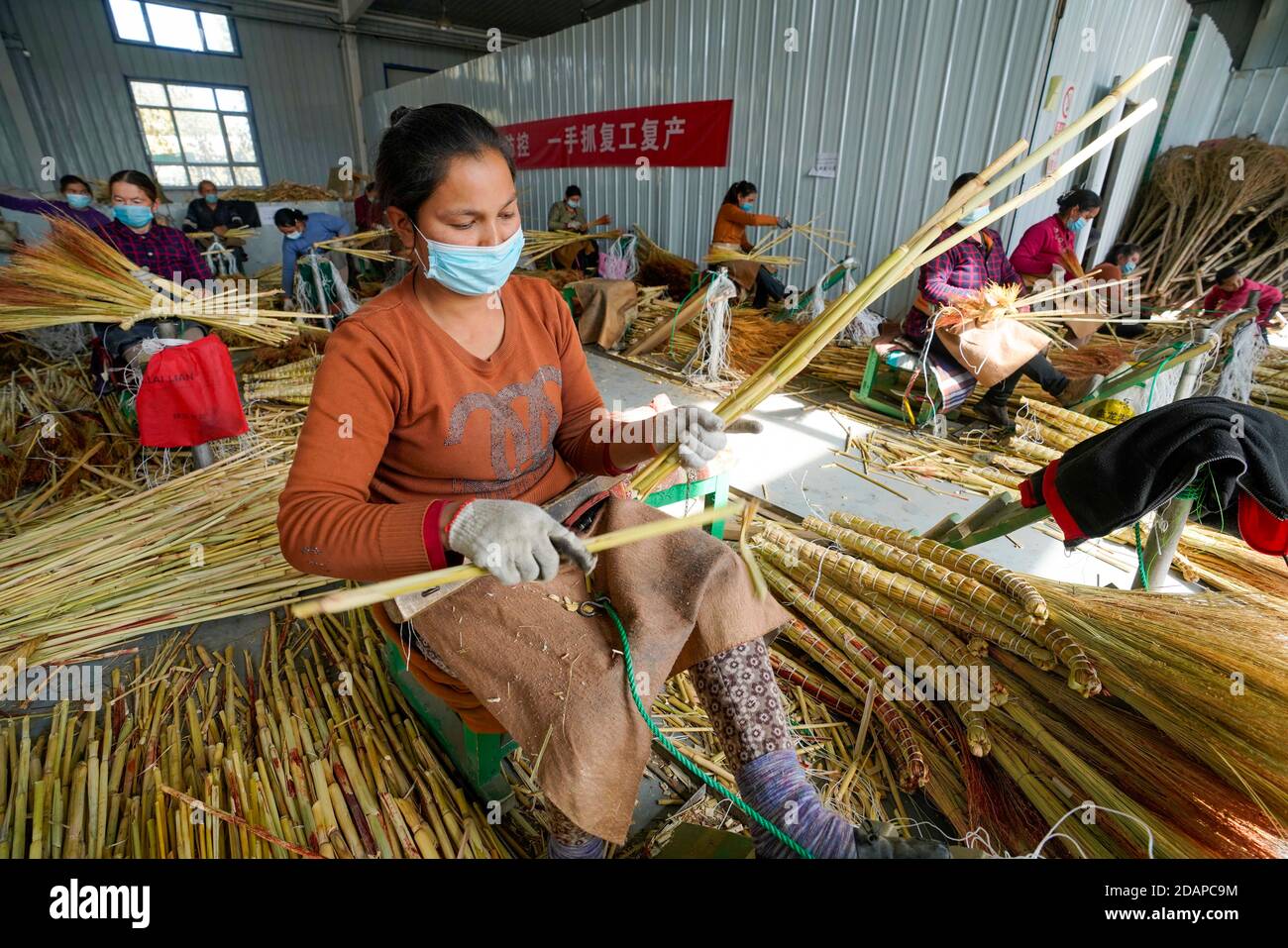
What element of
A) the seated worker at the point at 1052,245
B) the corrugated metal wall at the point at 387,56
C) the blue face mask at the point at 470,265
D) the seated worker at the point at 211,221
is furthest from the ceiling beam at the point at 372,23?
the blue face mask at the point at 470,265

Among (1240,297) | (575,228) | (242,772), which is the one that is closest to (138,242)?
(242,772)

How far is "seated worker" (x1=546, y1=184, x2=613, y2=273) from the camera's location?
761 centimetres

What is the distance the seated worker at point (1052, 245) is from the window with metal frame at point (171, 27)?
45.3 ft

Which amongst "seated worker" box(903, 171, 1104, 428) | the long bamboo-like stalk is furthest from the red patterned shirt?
"seated worker" box(903, 171, 1104, 428)

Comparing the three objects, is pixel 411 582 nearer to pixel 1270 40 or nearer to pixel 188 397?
pixel 188 397

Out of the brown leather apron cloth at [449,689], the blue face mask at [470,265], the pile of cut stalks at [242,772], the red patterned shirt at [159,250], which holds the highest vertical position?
the blue face mask at [470,265]

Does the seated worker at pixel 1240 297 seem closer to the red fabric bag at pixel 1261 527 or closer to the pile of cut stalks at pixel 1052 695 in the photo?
the red fabric bag at pixel 1261 527

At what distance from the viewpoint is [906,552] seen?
189 cm

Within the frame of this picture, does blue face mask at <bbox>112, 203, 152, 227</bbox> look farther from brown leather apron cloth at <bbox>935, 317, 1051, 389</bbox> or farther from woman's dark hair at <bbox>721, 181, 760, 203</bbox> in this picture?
brown leather apron cloth at <bbox>935, 317, 1051, 389</bbox>

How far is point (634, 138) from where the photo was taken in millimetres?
7520

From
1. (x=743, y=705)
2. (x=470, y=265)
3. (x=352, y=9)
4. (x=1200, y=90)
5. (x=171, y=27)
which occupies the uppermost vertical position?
(x=352, y=9)

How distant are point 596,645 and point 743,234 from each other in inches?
215

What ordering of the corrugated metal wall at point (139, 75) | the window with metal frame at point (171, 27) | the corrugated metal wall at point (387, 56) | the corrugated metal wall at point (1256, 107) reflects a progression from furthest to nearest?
the corrugated metal wall at point (387, 56)
the window with metal frame at point (171, 27)
the corrugated metal wall at point (139, 75)
the corrugated metal wall at point (1256, 107)

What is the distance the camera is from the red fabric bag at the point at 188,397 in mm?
2508
